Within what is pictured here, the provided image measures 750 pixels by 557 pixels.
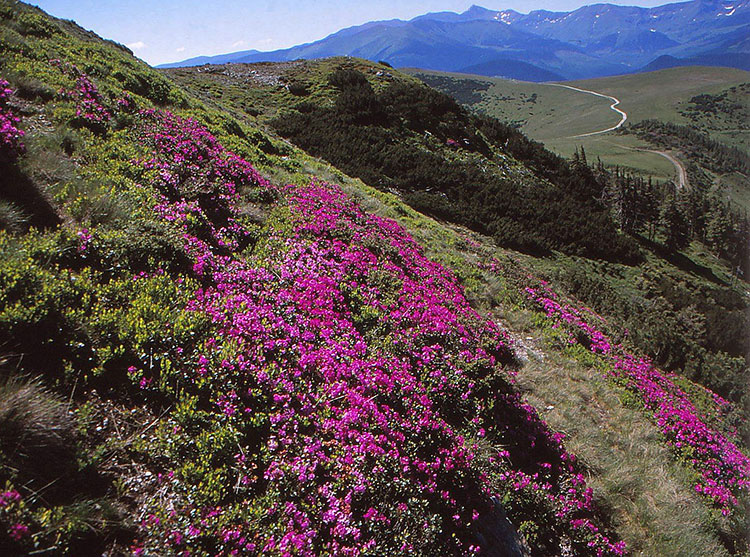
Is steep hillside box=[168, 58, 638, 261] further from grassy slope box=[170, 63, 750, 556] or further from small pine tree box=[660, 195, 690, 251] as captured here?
grassy slope box=[170, 63, 750, 556]

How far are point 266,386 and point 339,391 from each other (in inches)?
43.6

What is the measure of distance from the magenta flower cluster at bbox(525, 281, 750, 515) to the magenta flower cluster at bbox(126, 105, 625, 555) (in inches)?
167

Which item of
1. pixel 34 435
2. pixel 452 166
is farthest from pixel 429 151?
pixel 34 435

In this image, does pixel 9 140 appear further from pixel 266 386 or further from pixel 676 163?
pixel 676 163

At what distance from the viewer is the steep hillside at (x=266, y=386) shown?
357 centimetres

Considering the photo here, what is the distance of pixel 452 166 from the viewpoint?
35.8 metres

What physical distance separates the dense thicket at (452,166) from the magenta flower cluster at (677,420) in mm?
14584

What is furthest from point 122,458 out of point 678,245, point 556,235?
point 678,245

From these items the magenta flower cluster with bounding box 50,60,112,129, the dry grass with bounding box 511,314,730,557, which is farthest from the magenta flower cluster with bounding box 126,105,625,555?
the magenta flower cluster with bounding box 50,60,112,129

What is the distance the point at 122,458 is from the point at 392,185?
28.5m

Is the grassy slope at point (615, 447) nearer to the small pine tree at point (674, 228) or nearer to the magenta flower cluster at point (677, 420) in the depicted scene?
the magenta flower cluster at point (677, 420)

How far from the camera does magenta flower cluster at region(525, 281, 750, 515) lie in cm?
880

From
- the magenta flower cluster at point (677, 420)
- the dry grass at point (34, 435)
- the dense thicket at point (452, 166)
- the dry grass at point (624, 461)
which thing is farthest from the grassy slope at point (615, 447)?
the dense thicket at point (452, 166)

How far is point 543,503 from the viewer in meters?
6.19
